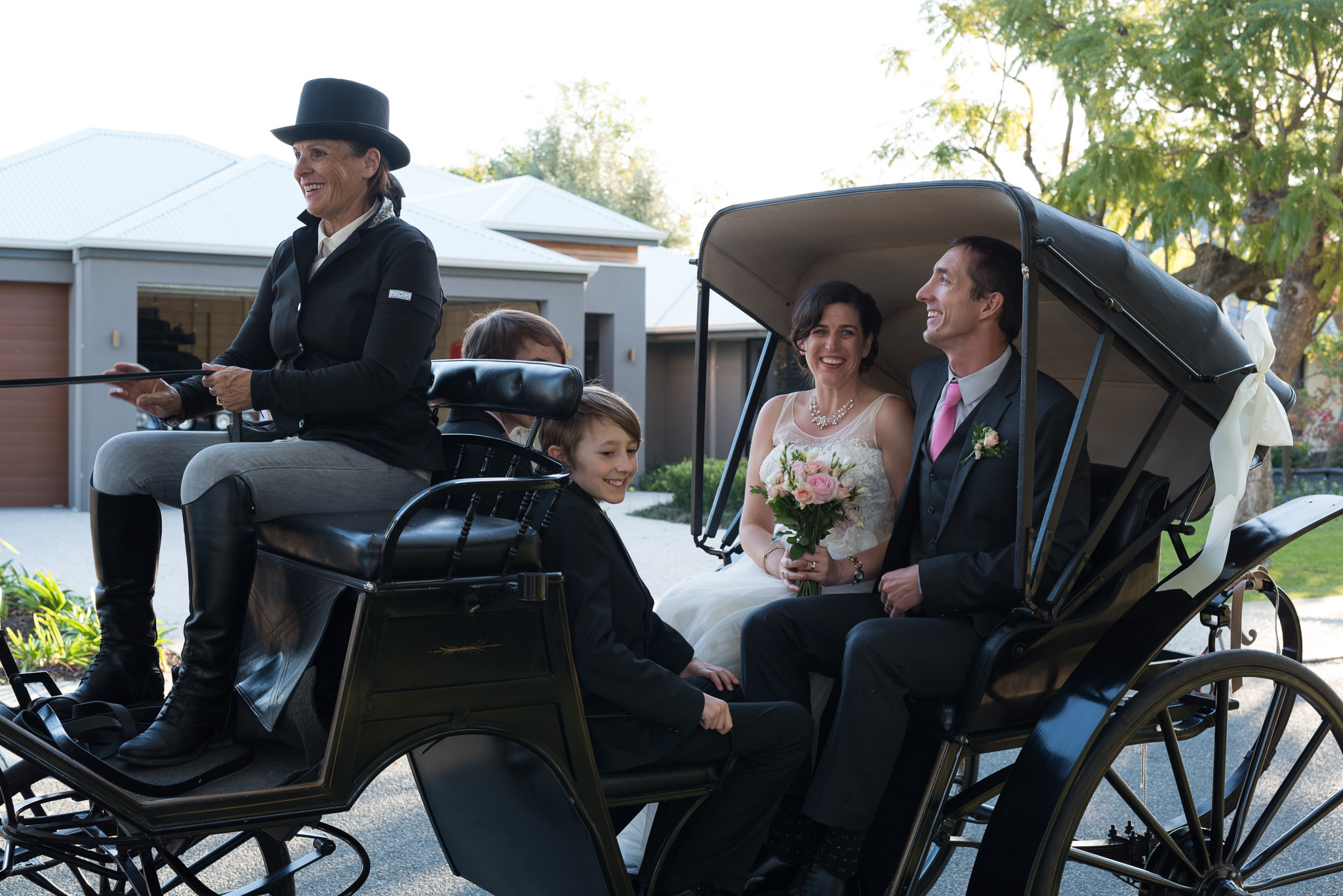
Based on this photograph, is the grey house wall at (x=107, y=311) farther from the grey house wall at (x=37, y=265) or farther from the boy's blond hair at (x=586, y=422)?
the boy's blond hair at (x=586, y=422)

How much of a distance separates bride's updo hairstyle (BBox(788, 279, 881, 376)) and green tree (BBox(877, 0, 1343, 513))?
7.34 meters

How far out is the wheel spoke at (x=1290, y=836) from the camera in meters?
3.09

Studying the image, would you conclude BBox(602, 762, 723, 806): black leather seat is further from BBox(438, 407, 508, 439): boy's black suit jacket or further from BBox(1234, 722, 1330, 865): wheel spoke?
BBox(1234, 722, 1330, 865): wheel spoke

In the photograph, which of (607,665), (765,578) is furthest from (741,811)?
(765,578)

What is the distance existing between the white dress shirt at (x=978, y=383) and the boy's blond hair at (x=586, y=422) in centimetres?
101

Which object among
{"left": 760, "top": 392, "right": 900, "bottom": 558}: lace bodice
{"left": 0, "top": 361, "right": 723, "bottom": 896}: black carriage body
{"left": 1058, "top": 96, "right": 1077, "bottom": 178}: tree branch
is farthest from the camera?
{"left": 1058, "top": 96, "right": 1077, "bottom": 178}: tree branch

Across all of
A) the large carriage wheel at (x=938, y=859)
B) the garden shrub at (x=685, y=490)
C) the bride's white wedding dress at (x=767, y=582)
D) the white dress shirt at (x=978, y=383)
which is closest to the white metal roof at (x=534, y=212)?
the garden shrub at (x=685, y=490)

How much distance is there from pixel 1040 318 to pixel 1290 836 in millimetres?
1731

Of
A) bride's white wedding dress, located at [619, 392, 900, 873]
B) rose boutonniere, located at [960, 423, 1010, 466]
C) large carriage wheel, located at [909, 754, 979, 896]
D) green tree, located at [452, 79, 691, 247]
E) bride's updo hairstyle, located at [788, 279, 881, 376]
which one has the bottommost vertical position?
large carriage wheel, located at [909, 754, 979, 896]

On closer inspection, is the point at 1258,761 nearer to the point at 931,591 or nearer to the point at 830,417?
the point at 931,591

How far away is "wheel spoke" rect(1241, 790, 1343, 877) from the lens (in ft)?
10.1

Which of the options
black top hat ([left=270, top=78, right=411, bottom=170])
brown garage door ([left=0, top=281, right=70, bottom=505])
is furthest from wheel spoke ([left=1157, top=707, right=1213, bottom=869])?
brown garage door ([left=0, top=281, right=70, bottom=505])

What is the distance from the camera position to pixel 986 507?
10.1ft

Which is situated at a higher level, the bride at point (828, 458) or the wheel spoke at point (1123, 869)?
the bride at point (828, 458)
